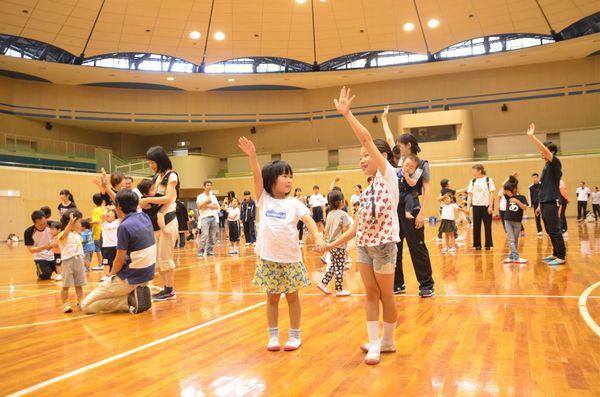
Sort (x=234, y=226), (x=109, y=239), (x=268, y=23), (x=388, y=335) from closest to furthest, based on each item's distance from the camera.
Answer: (x=388, y=335) < (x=109, y=239) < (x=234, y=226) < (x=268, y=23)

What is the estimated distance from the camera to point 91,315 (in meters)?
4.93

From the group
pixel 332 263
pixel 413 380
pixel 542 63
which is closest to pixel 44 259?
pixel 332 263

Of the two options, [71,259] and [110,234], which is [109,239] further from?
[71,259]

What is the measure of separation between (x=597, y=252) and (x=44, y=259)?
929 centimetres

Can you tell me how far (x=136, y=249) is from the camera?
4.95 m

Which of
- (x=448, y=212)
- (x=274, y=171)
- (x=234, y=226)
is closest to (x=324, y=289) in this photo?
(x=274, y=171)

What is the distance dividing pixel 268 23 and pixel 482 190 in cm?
1660

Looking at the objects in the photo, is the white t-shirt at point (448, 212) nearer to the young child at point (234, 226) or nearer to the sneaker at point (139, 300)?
the young child at point (234, 226)

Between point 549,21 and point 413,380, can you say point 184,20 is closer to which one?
point 549,21

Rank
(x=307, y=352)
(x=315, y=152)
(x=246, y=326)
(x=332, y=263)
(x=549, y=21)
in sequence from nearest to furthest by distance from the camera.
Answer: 1. (x=307, y=352)
2. (x=246, y=326)
3. (x=332, y=263)
4. (x=549, y=21)
5. (x=315, y=152)

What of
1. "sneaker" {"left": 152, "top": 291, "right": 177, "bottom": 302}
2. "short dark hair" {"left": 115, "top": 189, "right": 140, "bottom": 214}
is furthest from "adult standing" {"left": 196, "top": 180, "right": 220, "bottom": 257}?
"short dark hair" {"left": 115, "top": 189, "right": 140, "bottom": 214}

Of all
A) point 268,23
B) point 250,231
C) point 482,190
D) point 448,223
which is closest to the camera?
point 482,190

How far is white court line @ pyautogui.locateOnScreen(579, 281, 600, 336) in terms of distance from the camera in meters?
3.58

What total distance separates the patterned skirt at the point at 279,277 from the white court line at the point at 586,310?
6.94 ft
